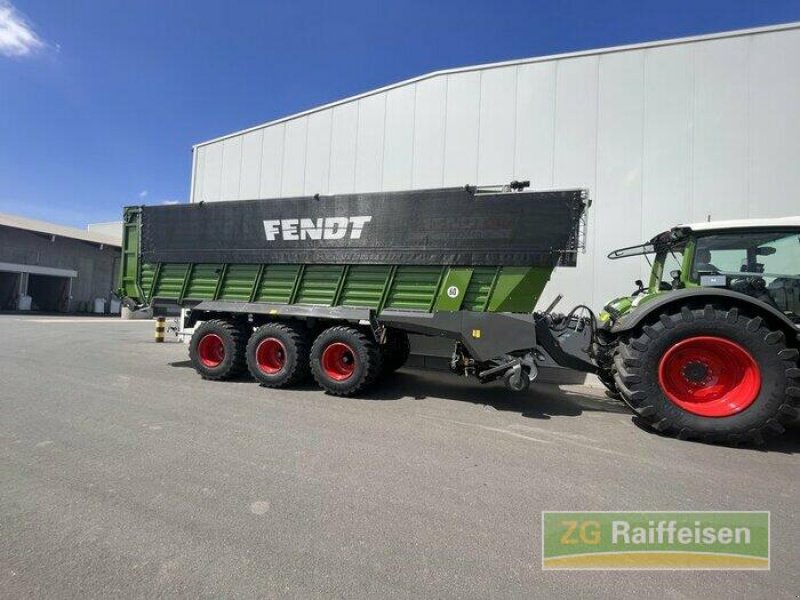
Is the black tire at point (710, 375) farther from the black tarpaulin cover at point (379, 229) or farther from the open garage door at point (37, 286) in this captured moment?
the open garage door at point (37, 286)

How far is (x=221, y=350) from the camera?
7031mm

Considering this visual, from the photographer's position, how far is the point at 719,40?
7.14 metres

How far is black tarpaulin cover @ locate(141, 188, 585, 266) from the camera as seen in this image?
5.25m

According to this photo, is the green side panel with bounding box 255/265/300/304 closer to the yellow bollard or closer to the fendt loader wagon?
the fendt loader wagon

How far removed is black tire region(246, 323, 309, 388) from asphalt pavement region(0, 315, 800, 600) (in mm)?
760

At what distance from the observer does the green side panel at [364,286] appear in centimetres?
605

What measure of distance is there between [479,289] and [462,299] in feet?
0.89

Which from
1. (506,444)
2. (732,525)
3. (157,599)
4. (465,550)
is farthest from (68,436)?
A: (732,525)

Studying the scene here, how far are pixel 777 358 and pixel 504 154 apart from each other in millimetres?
5948

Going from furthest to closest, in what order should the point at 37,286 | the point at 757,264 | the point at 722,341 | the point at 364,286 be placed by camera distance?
1. the point at 37,286
2. the point at 364,286
3. the point at 757,264
4. the point at 722,341

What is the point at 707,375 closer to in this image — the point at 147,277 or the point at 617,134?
the point at 617,134

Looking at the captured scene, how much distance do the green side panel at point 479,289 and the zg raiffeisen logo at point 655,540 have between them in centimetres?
315

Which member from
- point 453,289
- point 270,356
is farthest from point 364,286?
point 270,356

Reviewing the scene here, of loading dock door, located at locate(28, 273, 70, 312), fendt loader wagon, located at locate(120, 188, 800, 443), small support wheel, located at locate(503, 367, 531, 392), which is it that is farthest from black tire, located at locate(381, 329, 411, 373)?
loading dock door, located at locate(28, 273, 70, 312)
